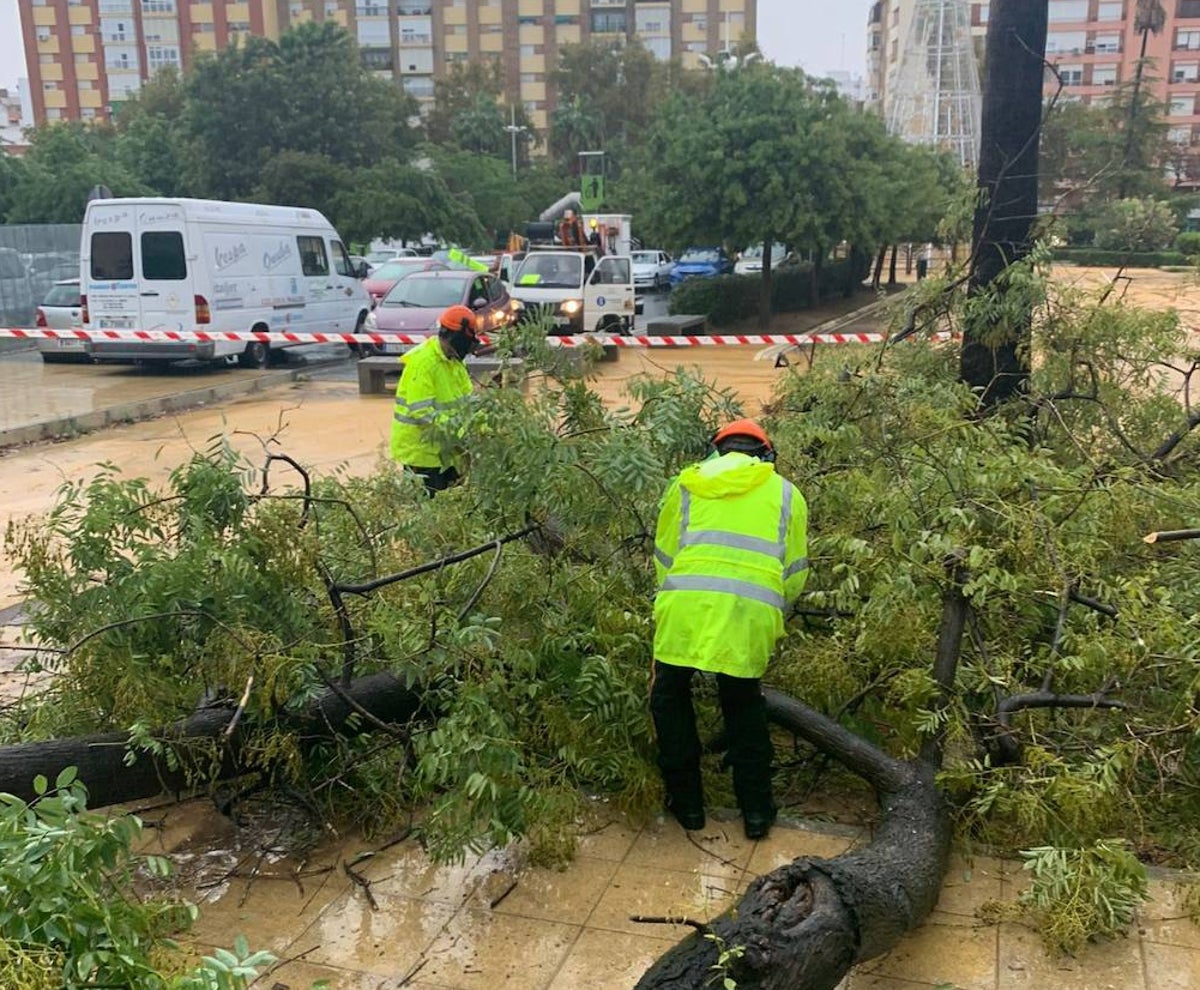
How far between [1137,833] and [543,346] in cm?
309

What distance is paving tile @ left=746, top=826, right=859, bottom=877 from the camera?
151 inches

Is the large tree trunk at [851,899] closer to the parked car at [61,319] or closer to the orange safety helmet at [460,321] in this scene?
the orange safety helmet at [460,321]

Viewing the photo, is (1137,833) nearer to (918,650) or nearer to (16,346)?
(918,650)

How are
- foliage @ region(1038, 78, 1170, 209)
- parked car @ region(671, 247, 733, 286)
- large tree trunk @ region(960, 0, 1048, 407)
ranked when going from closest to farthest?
1. large tree trunk @ region(960, 0, 1048, 407)
2. parked car @ region(671, 247, 733, 286)
3. foliage @ region(1038, 78, 1170, 209)

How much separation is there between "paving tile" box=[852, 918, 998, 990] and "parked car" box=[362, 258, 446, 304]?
22309mm

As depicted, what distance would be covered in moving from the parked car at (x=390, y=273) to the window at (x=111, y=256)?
27.5 ft

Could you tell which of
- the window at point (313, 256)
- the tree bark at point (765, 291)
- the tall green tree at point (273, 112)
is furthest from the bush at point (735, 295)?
the tall green tree at point (273, 112)

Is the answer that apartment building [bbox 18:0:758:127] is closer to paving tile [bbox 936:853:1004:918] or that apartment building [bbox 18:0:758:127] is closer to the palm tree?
the palm tree

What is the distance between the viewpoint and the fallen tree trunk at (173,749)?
3566mm

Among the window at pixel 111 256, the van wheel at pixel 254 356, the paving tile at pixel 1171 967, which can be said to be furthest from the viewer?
the van wheel at pixel 254 356

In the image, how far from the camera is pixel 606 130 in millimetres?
67875

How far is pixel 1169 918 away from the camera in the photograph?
11.3 feet

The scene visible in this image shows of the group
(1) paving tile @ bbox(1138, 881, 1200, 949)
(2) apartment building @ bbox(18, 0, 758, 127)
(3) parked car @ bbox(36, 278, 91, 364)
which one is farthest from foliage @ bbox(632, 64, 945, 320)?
Result: (2) apartment building @ bbox(18, 0, 758, 127)

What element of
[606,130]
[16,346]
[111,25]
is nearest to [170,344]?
[16,346]
